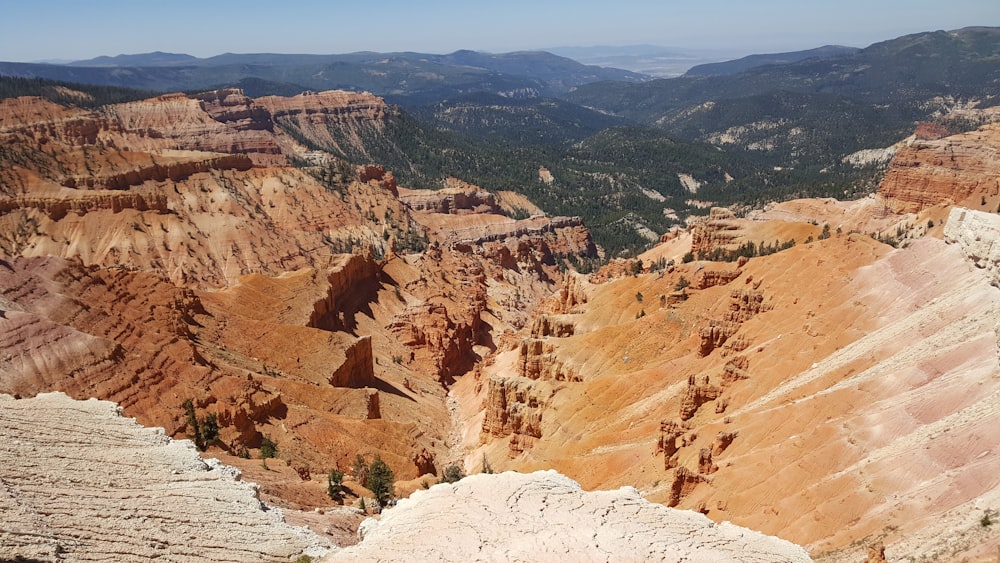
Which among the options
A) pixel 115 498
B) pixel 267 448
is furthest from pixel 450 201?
pixel 115 498

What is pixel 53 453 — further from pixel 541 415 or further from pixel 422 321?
pixel 422 321

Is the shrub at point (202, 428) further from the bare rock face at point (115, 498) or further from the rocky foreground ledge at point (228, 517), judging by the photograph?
the rocky foreground ledge at point (228, 517)

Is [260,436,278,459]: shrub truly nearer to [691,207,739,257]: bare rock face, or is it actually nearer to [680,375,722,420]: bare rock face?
[680,375,722,420]: bare rock face

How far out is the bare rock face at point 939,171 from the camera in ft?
288

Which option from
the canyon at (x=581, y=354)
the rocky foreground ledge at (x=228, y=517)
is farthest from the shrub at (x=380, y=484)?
the rocky foreground ledge at (x=228, y=517)

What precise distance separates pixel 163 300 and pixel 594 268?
92.8m

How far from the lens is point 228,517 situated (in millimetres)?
21719

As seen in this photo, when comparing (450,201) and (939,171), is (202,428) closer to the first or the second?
(939,171)

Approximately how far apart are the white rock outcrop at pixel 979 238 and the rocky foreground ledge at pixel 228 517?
20.4 metres

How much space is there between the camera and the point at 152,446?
24766 millimetres

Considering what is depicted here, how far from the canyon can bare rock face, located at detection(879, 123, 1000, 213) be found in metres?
0.33

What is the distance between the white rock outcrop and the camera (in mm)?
34438

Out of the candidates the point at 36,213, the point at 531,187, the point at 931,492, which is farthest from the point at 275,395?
the point at 531,187

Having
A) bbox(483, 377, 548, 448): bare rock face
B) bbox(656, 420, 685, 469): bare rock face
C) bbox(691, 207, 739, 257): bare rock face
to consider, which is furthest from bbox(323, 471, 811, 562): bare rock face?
bbox(691, 207, 739, 257): bare rock face
